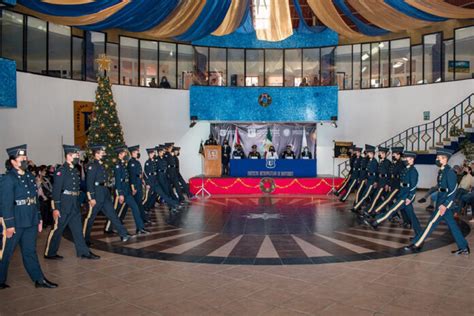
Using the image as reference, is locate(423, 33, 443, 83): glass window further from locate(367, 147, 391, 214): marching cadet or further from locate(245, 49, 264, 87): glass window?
locate(367, 147, 391, 214): marching cadet

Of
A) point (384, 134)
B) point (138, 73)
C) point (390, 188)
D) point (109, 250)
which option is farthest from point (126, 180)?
point (384, 134)

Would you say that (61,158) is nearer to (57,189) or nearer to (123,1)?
(123,1)

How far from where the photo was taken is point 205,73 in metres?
22.1

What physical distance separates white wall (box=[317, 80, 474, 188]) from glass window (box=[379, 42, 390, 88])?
59cm

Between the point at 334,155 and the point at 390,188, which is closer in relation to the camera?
the point at 390,188

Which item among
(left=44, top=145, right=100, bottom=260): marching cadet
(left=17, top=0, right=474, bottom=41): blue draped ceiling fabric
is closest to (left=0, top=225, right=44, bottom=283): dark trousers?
(left=44, top=145, right=100, bottom=260): marching cadet

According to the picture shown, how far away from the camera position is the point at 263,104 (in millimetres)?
21578

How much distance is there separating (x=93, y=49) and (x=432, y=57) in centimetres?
1477

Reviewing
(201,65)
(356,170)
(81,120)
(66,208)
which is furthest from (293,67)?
(66,208)

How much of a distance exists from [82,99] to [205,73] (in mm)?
6844

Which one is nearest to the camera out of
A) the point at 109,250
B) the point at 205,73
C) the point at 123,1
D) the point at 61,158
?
the point at 109,250

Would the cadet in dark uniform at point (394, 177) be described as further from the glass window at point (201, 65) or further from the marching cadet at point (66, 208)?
the glass window at point (201, 65)

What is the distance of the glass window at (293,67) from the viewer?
2264 cm

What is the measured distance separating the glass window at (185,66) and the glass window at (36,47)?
6.28 metres
